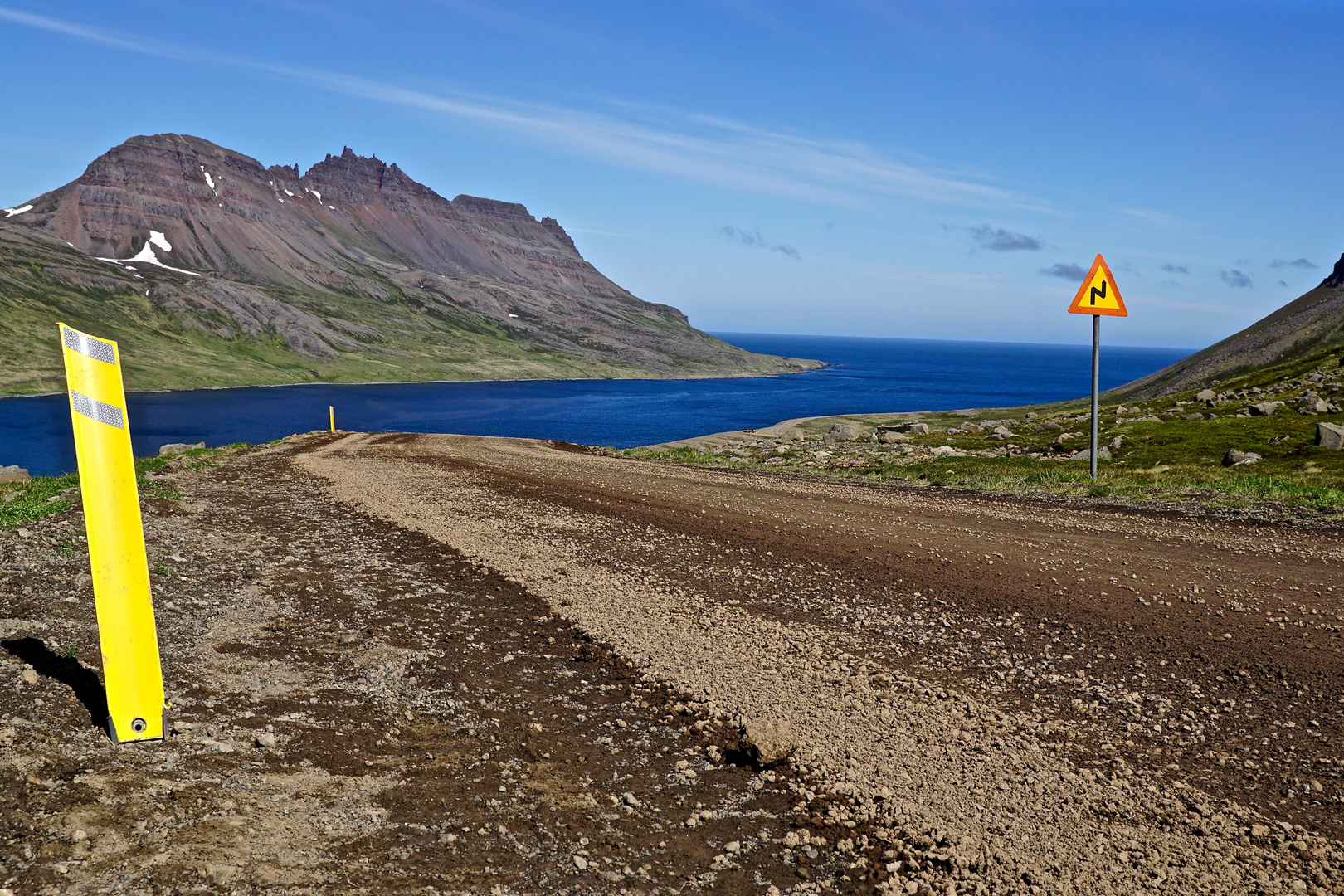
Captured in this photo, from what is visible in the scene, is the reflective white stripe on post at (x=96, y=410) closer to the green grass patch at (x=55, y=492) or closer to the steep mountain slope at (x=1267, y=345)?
the green grass patch at (x=55, y=492)

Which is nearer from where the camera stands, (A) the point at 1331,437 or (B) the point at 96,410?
(B) the point at 96,410

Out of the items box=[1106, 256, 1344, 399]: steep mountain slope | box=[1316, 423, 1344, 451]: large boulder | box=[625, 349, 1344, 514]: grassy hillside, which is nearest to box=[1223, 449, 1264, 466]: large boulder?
box=[625, 349, 1344, 514]: grassy hillside

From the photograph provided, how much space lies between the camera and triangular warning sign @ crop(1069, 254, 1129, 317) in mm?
23094

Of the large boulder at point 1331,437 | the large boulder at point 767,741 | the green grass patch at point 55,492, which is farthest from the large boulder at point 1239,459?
the green grass patch at point 55,492

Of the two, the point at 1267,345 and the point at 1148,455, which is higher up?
the point at 1267,345

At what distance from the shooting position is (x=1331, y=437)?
1276 inches

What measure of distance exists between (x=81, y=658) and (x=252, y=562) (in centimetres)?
504

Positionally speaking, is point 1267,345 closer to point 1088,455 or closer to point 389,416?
point 1088,455

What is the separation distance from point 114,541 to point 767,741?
543 cm

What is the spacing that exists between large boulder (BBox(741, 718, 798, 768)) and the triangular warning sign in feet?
Result: 64.8

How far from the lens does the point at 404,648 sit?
926 centimetres

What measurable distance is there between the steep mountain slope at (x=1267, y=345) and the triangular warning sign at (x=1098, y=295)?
96.4 metres

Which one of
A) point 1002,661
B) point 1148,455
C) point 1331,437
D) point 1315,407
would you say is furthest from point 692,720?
point 1315,407

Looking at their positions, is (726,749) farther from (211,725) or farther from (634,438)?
(634,438)
